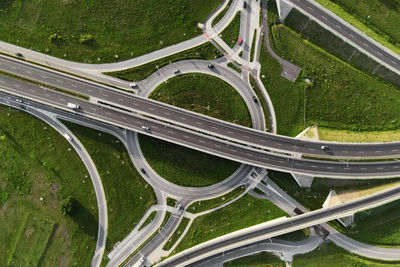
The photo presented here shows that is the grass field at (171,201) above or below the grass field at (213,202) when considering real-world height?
below

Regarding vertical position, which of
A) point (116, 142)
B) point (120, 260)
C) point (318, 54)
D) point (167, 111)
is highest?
point (318, 54)

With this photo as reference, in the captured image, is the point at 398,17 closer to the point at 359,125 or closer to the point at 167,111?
the point at 359,125

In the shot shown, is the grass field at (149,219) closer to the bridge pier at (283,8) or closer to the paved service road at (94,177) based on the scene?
the paved service road at (94,177)

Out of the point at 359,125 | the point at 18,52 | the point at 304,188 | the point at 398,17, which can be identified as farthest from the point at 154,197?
the point at 398,17

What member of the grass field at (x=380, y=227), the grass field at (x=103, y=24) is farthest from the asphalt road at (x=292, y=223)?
the grass field at (x=103, y=24)

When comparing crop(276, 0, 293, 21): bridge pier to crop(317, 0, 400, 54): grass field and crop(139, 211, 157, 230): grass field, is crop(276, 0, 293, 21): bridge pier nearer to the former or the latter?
crop(317, 0, 400, 54): grass field

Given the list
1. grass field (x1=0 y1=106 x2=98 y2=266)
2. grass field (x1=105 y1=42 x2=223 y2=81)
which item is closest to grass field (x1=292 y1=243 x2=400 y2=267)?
grass field (x1=0 y1=106 x2=98 y2=266)

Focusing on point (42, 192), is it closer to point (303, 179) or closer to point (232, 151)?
point (232, 151)

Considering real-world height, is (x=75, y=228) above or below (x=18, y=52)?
below
